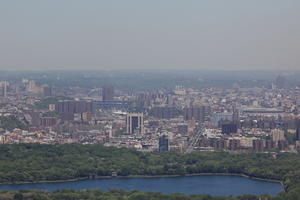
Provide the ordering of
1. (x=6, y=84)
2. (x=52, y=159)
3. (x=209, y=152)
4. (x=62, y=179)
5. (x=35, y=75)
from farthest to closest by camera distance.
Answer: (x=35, y=75)
(x=6, y=84)
(x=209, y=152)
(x=52, y=159)
(x=62, y=179)

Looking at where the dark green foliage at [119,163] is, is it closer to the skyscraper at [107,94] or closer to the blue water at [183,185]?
the blue water at [183,185]

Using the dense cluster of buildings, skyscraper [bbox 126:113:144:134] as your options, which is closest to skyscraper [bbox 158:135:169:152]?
the dense cluster of buildings

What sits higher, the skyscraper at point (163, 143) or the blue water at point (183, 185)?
the skyscraper at point (163, 143)

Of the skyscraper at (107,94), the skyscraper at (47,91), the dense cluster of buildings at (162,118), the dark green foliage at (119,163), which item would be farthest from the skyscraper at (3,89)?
the dark green foliage at (119,163)

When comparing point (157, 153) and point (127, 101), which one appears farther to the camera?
point (127, 101)

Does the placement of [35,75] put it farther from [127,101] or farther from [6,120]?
[6,120]

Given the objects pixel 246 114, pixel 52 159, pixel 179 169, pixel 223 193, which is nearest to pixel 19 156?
pixel 52 159

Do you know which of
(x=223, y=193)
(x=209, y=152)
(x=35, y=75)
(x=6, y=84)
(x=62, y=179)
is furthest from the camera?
(x=35, y=75)
